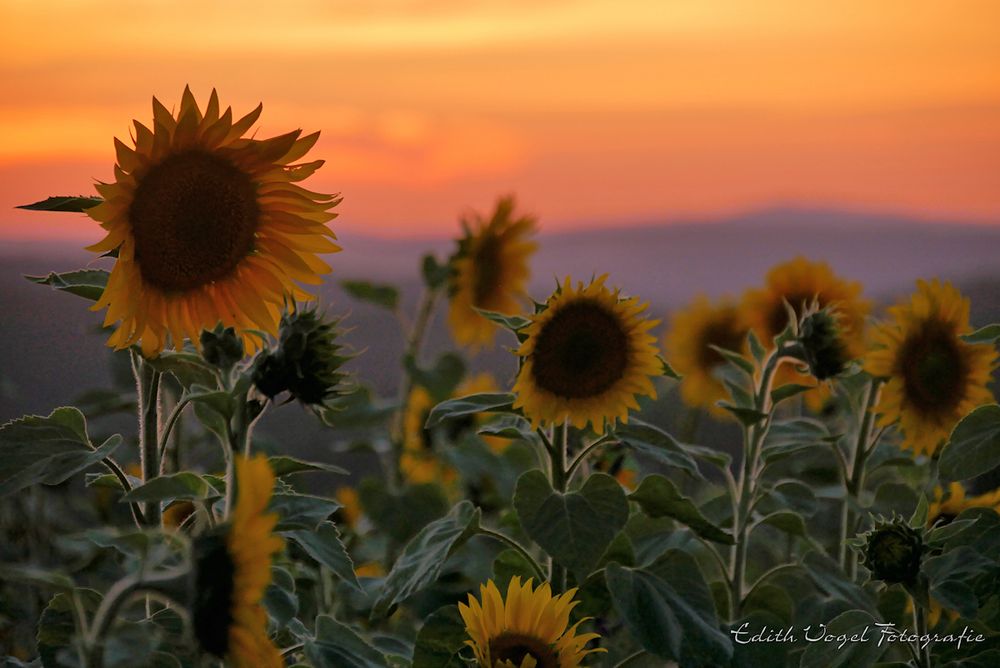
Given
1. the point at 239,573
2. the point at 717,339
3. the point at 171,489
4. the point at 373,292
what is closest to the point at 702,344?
the point at 717,339

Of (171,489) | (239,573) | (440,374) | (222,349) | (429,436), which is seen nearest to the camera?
(239,573)

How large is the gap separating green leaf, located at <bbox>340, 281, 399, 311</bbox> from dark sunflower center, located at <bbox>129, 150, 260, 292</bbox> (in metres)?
1.13

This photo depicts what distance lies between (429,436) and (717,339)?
2.51 feet

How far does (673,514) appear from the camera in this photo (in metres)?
1.75

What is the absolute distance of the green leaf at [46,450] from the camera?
1.44 m

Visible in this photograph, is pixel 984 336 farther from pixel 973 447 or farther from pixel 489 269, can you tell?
pixel 489 269

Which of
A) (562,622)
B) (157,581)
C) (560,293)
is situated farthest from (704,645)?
(157,581)

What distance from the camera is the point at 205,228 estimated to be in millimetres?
1590

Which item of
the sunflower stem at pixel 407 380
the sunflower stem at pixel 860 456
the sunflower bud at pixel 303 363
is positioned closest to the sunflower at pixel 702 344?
the sunflower stem at pixel 407 380

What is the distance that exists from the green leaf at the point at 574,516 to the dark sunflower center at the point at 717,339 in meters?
1.60

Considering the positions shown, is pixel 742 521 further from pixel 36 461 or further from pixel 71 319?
pixel 71 319

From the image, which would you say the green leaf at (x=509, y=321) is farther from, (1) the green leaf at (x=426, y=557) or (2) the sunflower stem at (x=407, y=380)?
(2) the sunflower stem at (x=407, y=380)

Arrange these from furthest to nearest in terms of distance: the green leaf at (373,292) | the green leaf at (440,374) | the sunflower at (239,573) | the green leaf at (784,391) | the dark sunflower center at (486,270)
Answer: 1. the dark sunflower center at (486,270)
2. the green leaf at (373,292)
3. the green leaf at (440,374)
4. the green leaf at (784,391)
5. the sunflower at (239,573)

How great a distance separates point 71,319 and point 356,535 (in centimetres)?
282
